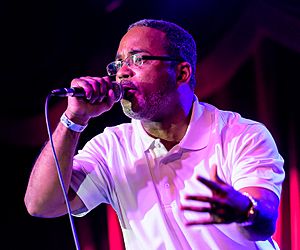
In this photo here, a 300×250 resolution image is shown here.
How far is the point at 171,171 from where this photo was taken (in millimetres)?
2365

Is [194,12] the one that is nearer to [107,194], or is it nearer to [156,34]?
[156,34]

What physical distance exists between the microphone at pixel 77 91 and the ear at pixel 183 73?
46 cm

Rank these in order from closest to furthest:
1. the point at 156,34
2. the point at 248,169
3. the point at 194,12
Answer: the point at 248,169 → the point at 156,34 → the point at 194,12

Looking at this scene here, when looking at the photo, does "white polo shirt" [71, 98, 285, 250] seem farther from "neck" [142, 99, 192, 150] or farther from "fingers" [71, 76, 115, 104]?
"fingers" [71, 76, 115, 104]

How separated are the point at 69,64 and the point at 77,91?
1784 mm

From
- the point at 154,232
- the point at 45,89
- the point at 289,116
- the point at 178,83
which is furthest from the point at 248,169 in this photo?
the point at 45,89

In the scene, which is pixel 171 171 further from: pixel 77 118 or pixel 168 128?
pixel 77 118

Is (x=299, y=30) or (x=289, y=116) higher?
(x=299, y=30)

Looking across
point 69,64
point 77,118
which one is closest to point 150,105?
point 77,118

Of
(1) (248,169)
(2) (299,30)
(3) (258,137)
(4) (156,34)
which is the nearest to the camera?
(1) (248,169)

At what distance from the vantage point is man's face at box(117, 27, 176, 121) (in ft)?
7.91

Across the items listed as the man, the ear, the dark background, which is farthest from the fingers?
the dark background

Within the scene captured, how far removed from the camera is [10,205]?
3.78 meters

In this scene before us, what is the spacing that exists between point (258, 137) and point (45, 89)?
1.99 m
